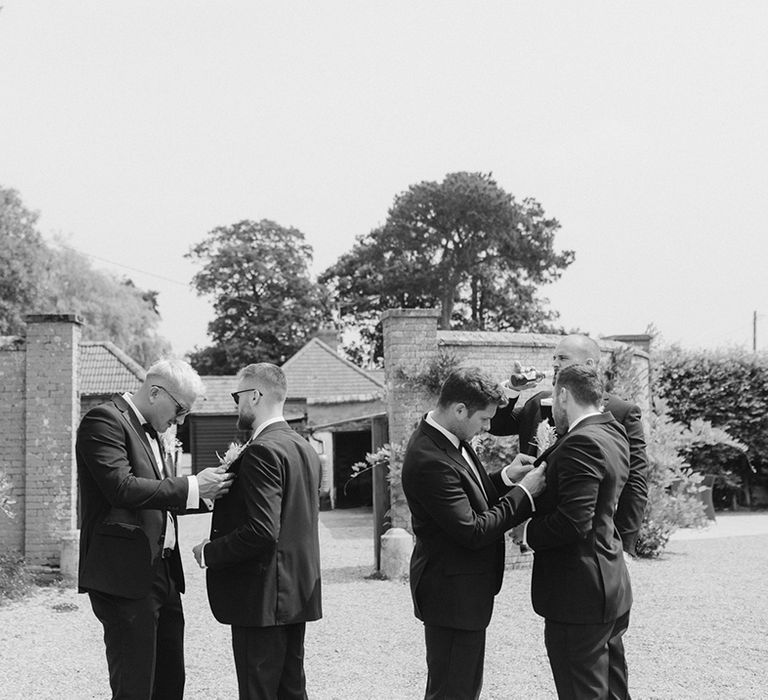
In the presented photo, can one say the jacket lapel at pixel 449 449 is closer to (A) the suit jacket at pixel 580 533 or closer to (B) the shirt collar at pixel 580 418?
(A) the suit jacket at pixel 580 533

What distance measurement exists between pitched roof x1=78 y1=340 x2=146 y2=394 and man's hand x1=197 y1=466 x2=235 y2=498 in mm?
18804

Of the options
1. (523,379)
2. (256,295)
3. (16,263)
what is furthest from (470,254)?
(523,379)

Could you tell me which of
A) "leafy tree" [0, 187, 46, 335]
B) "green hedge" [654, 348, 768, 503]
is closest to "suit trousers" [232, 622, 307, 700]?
"green hedge" [654, 348, 768, 503]

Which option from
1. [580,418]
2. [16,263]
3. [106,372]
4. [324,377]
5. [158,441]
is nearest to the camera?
[580,418]

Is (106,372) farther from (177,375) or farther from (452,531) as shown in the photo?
(452,531)

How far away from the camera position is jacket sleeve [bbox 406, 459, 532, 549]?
3479 mm

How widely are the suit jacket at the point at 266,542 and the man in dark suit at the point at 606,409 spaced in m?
1.31

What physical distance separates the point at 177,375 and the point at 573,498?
6.09 ft

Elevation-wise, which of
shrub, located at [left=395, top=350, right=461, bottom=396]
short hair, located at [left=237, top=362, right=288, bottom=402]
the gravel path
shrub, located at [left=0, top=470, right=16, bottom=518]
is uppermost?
shrub, located at [left=395, top=350, right=461, bottom=396]

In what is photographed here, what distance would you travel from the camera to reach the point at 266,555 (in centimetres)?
383

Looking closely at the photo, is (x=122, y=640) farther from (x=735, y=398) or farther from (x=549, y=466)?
(x=735, y=398)

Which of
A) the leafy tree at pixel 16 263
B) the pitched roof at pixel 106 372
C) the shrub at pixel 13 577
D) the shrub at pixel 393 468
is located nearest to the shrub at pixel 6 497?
the shrub at pixel 13 577

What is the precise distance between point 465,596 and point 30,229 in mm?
31275

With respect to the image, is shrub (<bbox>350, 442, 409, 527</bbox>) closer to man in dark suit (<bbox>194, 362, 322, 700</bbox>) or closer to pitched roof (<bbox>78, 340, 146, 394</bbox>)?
Result: man in dark suit (<bbox>194, 362, 322, 700</bbox>)
